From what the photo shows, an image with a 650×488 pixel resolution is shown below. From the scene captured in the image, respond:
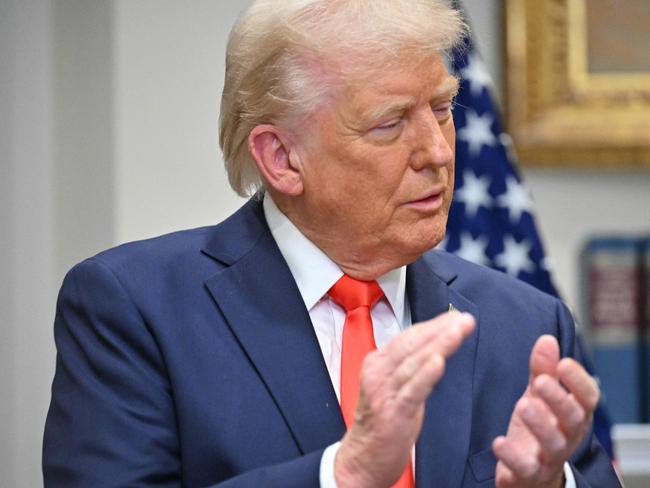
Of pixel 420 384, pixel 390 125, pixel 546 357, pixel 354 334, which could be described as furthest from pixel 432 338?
pixel 390 125

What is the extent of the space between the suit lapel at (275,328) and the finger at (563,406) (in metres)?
0.43

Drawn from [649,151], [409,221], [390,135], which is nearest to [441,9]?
[390,135]

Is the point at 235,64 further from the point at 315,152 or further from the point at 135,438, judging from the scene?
the point at 135,438

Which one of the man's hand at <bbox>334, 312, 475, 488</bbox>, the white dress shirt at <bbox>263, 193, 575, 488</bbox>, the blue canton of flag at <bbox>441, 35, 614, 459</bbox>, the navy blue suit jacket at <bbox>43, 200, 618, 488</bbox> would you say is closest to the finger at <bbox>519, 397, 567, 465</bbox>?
the man's hand at <bbox>334, 312, 475, 488</bbox>

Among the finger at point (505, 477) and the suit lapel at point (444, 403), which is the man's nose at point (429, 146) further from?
the finger at point (505, 477)

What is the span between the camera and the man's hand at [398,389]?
1.61 metres

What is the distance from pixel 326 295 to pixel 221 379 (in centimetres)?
27

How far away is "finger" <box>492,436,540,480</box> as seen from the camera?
1.73 metres

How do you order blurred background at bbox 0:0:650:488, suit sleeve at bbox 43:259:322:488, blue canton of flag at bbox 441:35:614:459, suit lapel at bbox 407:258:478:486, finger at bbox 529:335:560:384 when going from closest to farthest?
finger at bbox 529:335:560:384 → suit sleeve at bbox 43:259:322:488 → suit lapel at bbox 407:258:478:486 → blurred background at bbox 0:0:650:488 → blue canton of flag at bbox 441:35:614:459

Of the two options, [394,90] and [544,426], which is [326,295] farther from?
[544,426]

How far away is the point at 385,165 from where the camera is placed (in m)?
2.06

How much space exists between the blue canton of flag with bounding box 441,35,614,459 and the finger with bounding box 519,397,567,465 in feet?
7.14

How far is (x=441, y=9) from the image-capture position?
2146mm

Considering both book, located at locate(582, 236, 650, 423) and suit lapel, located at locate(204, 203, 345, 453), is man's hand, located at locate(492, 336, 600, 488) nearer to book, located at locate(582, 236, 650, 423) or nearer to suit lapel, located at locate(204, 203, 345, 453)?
suit lapel, located at locate(204, 203, 345, 453)
